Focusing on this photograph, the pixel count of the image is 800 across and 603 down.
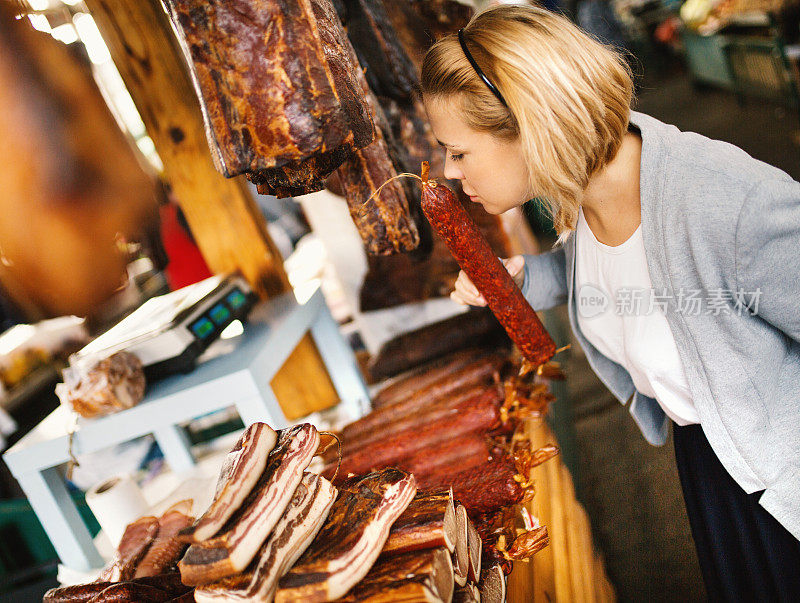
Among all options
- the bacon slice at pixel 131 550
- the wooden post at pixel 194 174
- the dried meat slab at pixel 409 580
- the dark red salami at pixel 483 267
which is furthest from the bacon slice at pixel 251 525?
the wooden post at pixel 194 174

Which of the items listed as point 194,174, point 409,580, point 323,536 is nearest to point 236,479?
point 323,536

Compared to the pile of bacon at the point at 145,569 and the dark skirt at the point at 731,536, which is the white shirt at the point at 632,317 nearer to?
the dark skirt at the point at 731,536

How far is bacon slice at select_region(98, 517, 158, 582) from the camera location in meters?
1.56

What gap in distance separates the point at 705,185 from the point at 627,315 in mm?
535

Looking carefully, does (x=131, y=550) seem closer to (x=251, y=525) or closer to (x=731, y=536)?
(x=251, y=525)

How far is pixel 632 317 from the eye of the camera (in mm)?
1877

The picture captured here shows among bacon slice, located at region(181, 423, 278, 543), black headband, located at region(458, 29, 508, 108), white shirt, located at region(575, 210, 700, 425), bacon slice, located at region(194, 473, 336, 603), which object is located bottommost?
white shirt, located at region(575, 210, 700, 425)

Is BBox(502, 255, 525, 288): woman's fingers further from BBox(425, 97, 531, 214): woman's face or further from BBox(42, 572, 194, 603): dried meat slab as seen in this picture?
BBox(42, 572, 194, 603): dried meat slab

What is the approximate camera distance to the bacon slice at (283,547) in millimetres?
1087

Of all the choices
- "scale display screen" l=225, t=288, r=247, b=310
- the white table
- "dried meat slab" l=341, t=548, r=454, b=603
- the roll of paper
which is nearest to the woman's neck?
"dried meat slab" l=341, t=548, r=454, b=603

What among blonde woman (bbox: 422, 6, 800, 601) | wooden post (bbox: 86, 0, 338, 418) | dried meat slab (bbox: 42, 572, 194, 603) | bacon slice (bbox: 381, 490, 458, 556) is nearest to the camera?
bacon slice (bbox: 381, 490, 458, 556)

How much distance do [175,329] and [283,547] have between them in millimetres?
1256

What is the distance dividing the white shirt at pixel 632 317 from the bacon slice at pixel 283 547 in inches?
43.3

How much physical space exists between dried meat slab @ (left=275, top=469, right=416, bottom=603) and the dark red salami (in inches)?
28.9
